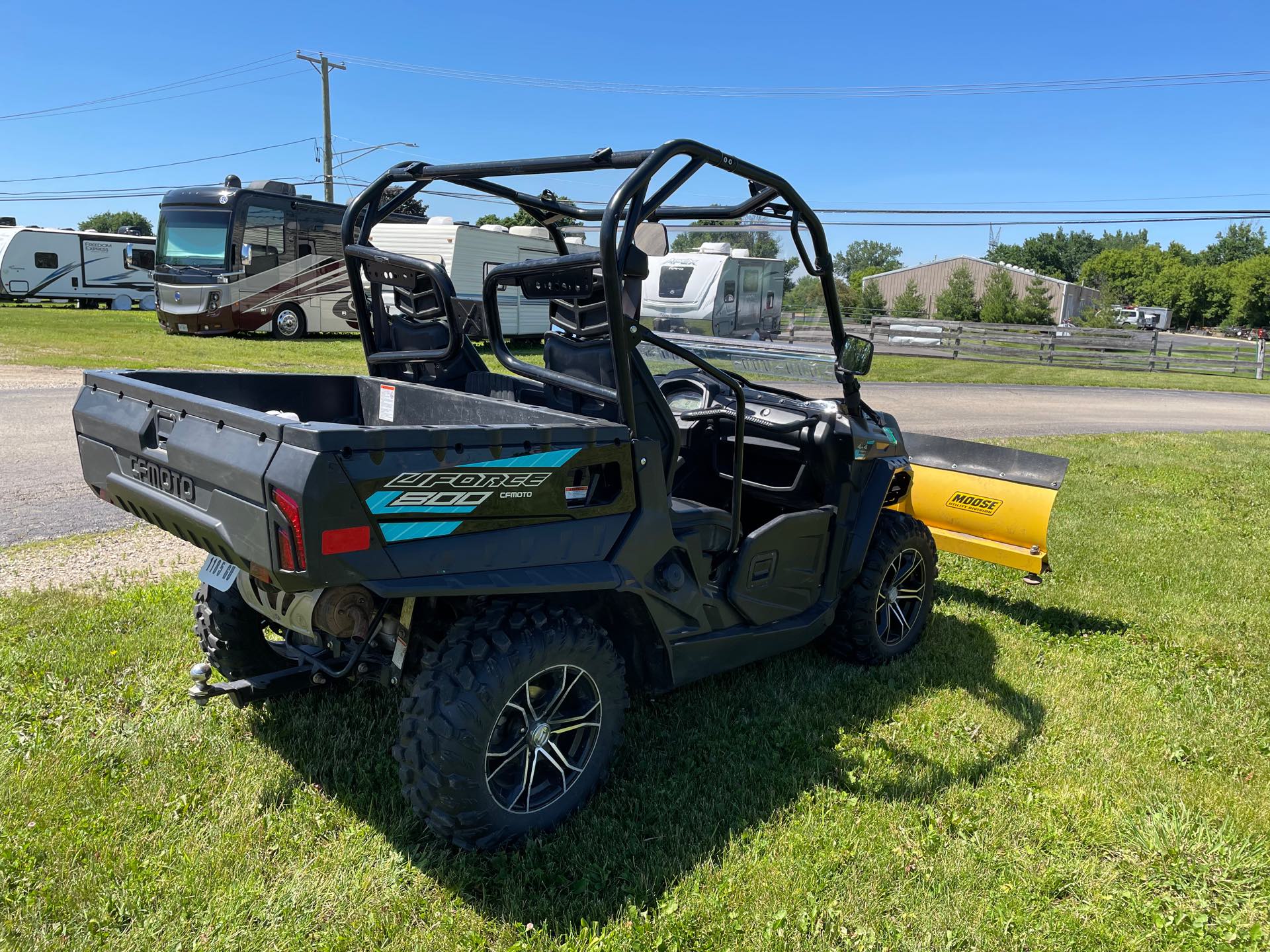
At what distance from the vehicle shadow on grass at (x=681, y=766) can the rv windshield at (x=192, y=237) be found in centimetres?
1733

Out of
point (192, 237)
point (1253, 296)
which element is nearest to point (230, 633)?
point (192, 237)

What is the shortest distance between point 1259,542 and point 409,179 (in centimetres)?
715

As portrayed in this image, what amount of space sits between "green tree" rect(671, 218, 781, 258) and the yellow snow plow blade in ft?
5.31

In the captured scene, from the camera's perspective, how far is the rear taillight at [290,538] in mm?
2283

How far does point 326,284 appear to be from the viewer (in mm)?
20172

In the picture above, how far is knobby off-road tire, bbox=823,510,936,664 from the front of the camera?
4387 millimetres

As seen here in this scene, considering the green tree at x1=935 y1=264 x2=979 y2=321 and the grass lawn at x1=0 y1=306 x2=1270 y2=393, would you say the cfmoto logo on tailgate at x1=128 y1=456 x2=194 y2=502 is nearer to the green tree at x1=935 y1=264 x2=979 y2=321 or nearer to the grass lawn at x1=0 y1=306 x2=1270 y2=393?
the grass lawn at x1=0 y1=306 x2=1270 y2=393

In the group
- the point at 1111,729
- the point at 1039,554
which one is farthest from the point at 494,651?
the point at 1039,554

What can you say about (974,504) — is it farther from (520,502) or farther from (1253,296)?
(1253,296)

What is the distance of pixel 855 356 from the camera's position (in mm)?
4059

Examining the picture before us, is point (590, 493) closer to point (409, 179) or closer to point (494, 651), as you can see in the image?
point (494, 651)

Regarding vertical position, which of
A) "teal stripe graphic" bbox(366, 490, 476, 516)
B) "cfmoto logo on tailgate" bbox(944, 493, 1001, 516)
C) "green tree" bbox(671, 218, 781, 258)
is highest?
"green tree" bbox(671, 218, 781, 258)

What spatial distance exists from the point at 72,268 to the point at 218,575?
32969 mm

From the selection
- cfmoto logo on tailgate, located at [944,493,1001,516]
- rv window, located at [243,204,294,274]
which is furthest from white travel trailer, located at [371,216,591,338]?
cfmoto logo on tailgate, located at [944,493,1001,516]
